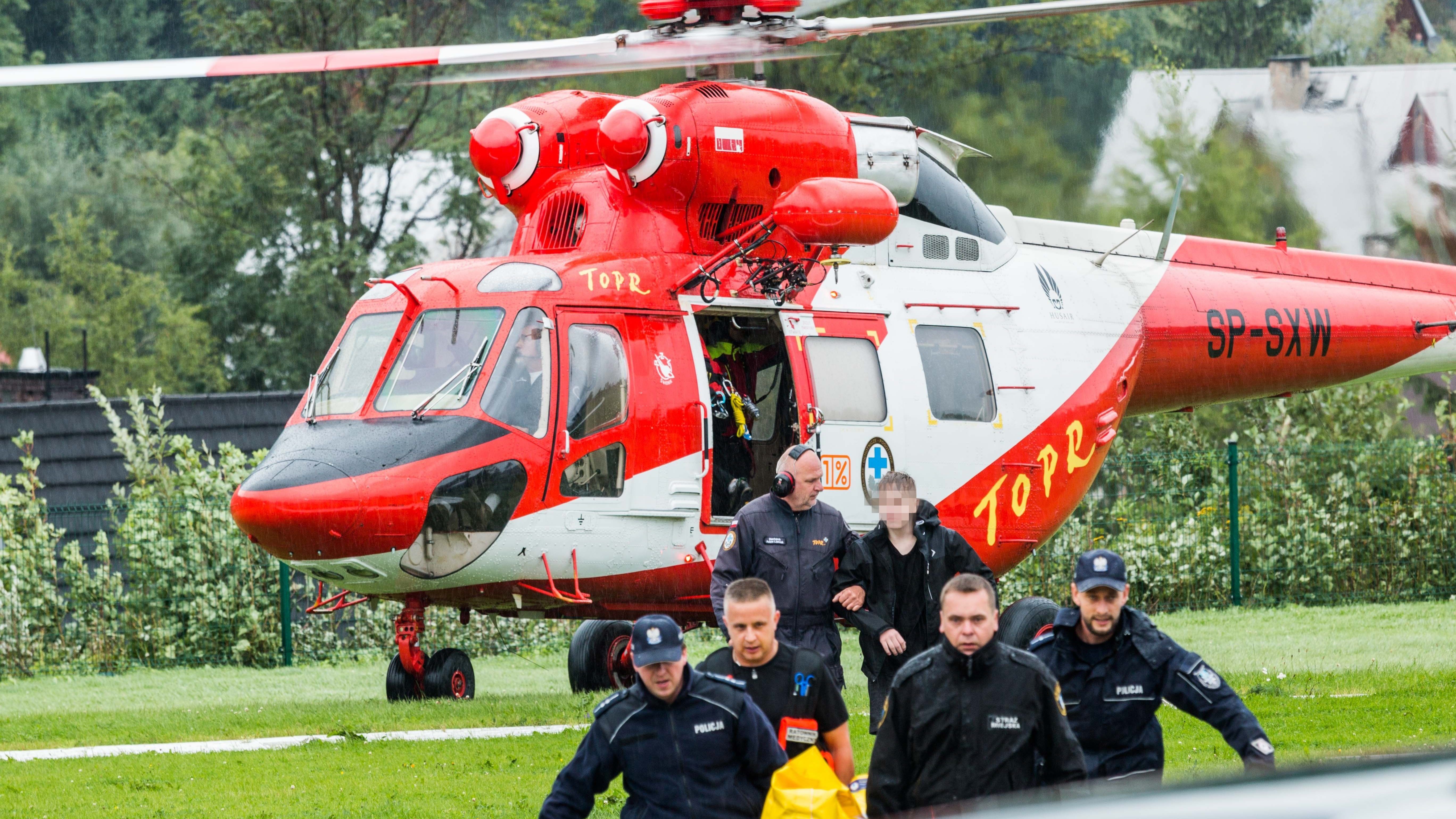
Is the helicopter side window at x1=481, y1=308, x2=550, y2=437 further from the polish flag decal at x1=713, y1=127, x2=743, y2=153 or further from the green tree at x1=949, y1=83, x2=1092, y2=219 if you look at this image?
the green tree at x1=949, y1=83, x2=1092, y2=219

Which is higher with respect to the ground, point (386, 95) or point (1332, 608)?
point (386, 95)

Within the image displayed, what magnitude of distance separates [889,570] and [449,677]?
4278 mm

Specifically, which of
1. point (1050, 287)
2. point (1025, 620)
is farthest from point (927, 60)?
point (1025, 620)

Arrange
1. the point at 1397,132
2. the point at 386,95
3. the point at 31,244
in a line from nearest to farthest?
the point at 1397,132, the point at 386,95, the point at 31,244

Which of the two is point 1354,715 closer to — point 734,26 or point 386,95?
point 734,26

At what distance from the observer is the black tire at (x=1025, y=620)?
1126 centimetres

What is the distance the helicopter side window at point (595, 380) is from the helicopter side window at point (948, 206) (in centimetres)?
268

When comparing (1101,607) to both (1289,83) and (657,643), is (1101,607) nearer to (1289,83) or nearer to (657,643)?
(657,643)

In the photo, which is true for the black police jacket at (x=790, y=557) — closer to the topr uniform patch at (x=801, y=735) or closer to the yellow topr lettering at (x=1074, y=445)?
the topr uniform patch at (x=801, y=735)

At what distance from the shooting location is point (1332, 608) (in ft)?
60.4

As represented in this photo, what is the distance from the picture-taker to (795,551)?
845 centimetres


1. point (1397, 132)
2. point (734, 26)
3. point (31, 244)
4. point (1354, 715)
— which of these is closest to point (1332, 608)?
point (1397, 132)

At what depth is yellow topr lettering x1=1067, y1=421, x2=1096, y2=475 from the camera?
497 inches

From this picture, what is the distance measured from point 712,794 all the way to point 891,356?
653 cm
